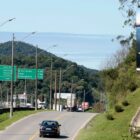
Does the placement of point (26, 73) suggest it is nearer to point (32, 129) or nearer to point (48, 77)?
point (32, 129)

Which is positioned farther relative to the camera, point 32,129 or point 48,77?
point 48,77

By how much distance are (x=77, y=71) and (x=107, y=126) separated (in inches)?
5550

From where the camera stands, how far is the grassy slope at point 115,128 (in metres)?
35.5

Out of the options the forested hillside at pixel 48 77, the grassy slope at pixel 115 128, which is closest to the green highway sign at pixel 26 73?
the grassy slope at pixel 115 128

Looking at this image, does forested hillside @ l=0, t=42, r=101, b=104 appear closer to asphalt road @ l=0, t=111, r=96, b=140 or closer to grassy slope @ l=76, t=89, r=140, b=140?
asphalt road @ l=0, t=111, r=96, b=140

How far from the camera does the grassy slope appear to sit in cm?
3545

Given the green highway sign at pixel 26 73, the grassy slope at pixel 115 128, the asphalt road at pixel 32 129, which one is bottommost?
the asphalt road at pixel 32 129

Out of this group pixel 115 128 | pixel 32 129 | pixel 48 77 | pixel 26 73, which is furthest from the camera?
pixel 48 77

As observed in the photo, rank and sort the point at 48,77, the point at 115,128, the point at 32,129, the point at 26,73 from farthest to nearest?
the point at 48,77 < the point at 26,73 < the point at 32,129 < the point at 115,128

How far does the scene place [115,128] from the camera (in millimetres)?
42812

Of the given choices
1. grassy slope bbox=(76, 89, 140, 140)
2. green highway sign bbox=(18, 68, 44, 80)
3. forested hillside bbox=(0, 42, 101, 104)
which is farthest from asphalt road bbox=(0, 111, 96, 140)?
forested hillside bbox=(0, 42, 101, 104)

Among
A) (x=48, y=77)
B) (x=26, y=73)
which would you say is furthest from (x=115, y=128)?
(x=48, y=77)

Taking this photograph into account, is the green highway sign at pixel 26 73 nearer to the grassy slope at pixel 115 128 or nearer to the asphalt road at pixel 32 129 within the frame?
the asphalt road at pixel 32 129

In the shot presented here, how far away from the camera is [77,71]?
18600cm
